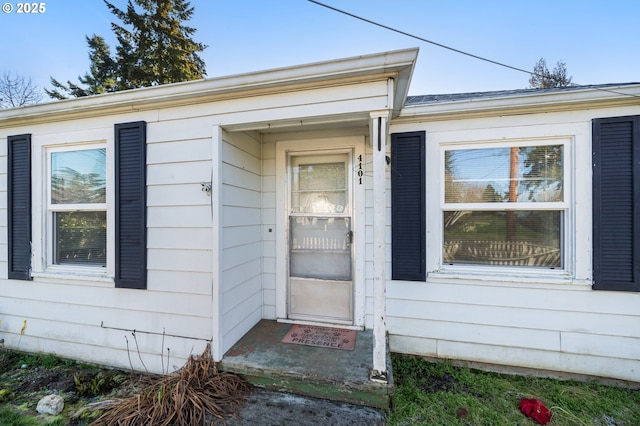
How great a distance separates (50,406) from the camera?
2016 millimetres

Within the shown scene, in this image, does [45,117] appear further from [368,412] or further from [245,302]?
[368,412]

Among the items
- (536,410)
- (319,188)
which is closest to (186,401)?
(319,188)

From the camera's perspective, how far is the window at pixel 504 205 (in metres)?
2.45

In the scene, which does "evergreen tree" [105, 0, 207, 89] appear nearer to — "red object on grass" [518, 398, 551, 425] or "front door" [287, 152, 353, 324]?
"front door" [287, 152, 353, 324]

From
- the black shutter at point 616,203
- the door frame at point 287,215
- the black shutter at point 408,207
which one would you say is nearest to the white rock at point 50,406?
the door frame at point 287,215

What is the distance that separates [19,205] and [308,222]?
10.3 ft

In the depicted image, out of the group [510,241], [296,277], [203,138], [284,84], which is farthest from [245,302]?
[510,241]

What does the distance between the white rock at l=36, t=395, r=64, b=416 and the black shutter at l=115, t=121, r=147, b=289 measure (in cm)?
90

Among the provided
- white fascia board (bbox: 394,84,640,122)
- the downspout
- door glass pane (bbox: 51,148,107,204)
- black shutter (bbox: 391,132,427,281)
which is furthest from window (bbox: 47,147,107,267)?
white fascia board (bbox: 394,84,640,122)

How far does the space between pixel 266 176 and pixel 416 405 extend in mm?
2503

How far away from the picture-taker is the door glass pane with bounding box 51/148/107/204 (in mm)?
2744

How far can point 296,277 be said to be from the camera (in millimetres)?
3010

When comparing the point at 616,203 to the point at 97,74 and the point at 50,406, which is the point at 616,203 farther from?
the point at 97,74

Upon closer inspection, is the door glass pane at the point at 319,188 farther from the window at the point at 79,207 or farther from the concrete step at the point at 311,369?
the window at the point at 79,207
